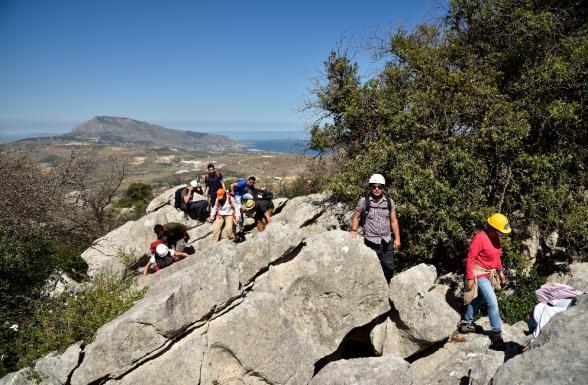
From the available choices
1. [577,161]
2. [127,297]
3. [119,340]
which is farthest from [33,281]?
[577,161]

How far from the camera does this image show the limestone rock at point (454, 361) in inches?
327

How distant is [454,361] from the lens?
880 cm

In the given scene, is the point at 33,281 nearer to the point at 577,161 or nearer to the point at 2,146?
the point at 2,146

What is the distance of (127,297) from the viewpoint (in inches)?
404

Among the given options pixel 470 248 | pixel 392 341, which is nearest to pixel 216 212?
pixel 392 341

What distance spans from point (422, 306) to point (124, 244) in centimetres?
1335

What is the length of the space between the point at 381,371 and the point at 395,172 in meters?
6.06

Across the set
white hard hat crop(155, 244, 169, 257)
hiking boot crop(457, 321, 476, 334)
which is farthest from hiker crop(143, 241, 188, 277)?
hiking boot crop(457, 321, 476, 334)

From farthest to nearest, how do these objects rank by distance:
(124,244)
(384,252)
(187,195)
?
(187,195) → (124,244) → (384,252)

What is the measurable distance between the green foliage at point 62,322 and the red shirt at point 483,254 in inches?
325

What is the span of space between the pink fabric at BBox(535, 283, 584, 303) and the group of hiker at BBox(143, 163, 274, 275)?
9.97 m

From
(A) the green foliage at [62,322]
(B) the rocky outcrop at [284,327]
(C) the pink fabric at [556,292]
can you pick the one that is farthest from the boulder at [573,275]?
(A) the green foliage at [62,322]

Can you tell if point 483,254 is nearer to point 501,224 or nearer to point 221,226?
point 501,224

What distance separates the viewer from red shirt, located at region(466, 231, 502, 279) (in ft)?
27.6
